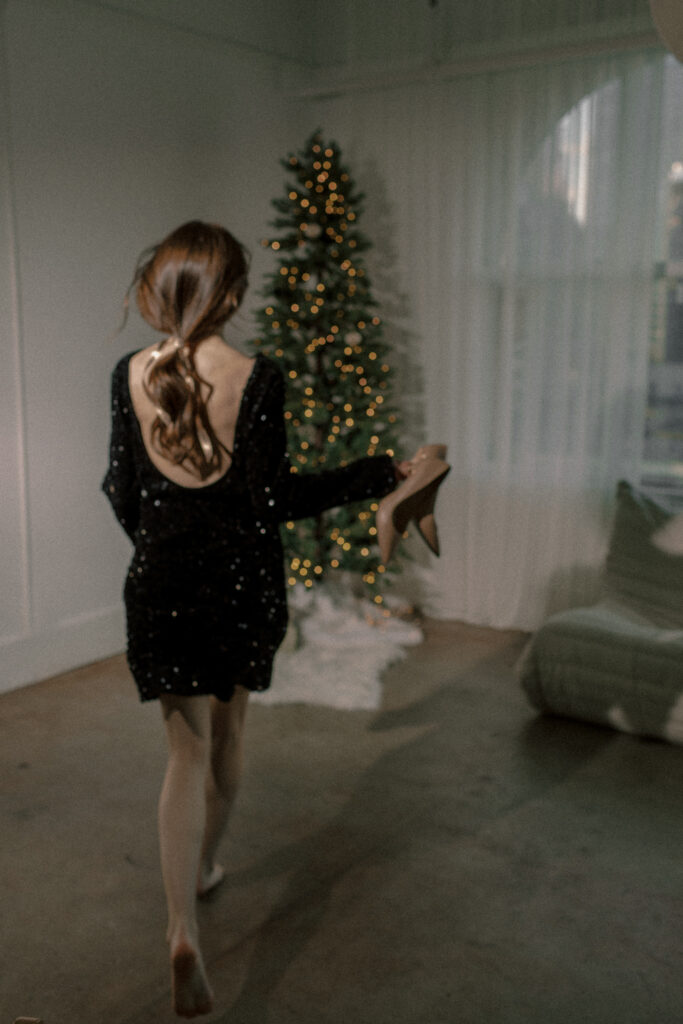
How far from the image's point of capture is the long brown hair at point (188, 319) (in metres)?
2.02

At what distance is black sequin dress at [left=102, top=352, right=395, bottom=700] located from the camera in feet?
6.79

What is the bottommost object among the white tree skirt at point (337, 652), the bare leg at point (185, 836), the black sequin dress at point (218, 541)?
the white tree skirt at point (337, 652)

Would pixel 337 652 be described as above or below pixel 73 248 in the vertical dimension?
below

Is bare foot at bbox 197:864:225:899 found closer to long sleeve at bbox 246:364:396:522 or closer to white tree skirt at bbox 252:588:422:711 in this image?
long sleeve at bbox 246:364:396:522

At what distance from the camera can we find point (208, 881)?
2.63m

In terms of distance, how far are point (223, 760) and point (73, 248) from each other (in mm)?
2806

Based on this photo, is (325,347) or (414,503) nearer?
(414,503)

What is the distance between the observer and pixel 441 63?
4.86 m

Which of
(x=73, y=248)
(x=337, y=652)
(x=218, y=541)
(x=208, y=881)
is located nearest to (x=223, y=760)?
(x=208, y=881)

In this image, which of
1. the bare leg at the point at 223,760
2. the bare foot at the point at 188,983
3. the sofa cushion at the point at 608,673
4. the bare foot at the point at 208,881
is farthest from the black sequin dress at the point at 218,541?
the sofa cushion at the point at 608,673

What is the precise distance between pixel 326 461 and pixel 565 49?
212cm

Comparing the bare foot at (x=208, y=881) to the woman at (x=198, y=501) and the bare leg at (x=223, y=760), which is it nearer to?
the bare leg at (x=223, y=760)

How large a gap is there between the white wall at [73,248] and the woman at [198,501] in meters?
2.23

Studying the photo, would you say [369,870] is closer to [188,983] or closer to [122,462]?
[188,983]
